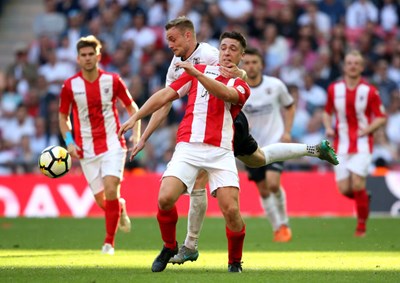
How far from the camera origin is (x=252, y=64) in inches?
540

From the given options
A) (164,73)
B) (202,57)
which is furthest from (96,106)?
(164,73)

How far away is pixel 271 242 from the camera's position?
43.8 ft

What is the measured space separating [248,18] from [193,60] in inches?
509

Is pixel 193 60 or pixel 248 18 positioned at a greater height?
pixel 248 18

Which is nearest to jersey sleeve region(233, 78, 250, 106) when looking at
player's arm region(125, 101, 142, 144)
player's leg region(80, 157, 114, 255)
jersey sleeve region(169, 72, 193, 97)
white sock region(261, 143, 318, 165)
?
jersey sleeve region(169, 72, 193, 97)

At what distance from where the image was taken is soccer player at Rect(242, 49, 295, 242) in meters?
13.8

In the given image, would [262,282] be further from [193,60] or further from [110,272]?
[193,60]

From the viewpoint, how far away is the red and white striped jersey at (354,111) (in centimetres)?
1453

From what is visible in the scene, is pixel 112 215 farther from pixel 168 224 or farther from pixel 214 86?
pixel 214 86

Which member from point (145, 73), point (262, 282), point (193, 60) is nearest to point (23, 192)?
point (145, 73)

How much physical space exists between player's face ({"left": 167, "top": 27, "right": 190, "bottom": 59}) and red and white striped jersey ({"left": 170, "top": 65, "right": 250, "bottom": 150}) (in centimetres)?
40

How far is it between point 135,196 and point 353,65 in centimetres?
573

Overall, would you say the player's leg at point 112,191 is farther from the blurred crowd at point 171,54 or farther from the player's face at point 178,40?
the blurred crowd at point 171,54

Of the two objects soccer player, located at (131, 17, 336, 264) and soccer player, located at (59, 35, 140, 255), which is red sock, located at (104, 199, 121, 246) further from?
soccer player, located at (131, 17, 336, 264)
